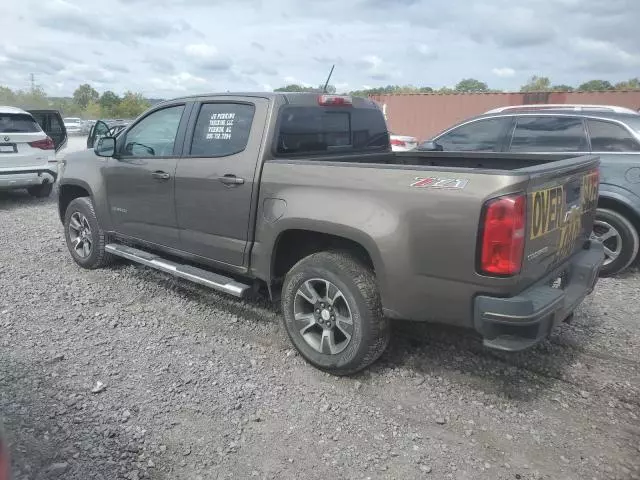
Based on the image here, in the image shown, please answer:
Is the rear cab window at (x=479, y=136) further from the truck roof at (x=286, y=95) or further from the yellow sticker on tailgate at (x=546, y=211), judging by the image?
the yellow sticker on tailgate at (x=546, y=211)

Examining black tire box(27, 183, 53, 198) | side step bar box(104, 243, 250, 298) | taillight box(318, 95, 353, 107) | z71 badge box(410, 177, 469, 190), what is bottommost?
black tire box(27, 183, 53, 198)

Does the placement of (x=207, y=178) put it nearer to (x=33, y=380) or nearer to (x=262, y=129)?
(x=262, y=129)

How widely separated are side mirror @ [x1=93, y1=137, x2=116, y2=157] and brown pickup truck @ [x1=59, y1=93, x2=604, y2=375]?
17mm

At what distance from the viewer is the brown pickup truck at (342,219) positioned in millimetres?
2629

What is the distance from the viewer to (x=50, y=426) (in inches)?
109

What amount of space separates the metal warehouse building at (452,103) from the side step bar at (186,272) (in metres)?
16.6

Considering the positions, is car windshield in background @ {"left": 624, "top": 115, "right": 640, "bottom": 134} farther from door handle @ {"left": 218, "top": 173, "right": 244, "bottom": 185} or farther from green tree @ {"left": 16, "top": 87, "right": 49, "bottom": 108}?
green tree @ {"left": 16, "top": 87, "right": 49, "bottom": 108}

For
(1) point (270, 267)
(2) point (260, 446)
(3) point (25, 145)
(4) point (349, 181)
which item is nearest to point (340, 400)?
(2) point (260, 446)

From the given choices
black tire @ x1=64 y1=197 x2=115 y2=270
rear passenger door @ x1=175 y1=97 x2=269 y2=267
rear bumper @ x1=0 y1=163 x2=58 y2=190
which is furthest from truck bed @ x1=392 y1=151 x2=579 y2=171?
rear bumper @ x1=0 y1=163 x2=58 y2=190

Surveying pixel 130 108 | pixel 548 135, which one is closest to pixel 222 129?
pixel 548 135

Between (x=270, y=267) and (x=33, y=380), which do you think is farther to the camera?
(x=270, y=267)

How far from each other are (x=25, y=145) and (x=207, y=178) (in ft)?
22.8

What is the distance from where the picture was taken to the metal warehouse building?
58.6ft

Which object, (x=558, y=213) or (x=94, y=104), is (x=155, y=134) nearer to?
(x=558, y=213)
